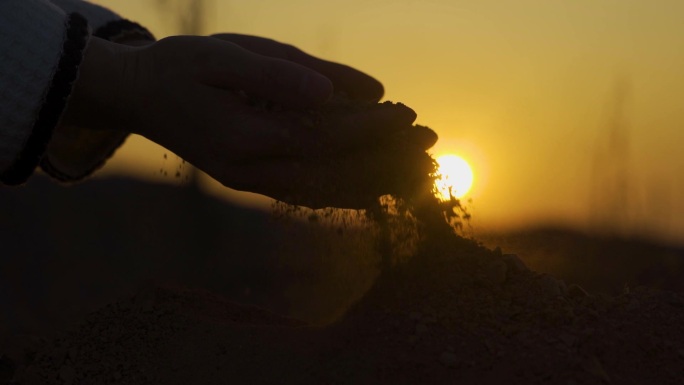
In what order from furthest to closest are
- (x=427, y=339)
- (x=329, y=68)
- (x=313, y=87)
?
(x=329, y=68) < (x=313, y=87) < (x=427, y=339)

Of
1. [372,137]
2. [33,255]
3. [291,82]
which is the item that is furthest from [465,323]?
[33,255]

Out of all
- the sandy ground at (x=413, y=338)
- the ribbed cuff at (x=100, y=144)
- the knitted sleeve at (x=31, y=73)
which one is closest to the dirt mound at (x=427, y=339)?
the sandy ground at (x=413, y=338)

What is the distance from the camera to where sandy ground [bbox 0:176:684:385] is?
5.68 ft

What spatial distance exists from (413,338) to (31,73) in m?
1.17

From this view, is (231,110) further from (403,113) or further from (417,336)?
(417,336)

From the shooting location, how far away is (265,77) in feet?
6.69

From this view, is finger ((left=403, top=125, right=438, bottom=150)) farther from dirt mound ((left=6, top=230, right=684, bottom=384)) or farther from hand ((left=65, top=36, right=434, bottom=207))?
dirt mound ((left=6, top=230, right=684, bottom=384))

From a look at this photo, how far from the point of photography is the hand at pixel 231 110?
2055 mm

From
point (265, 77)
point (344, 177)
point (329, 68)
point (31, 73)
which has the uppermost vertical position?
point (329, 68)

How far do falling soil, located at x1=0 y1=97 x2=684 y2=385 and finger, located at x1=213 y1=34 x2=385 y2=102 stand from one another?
0.56 metres

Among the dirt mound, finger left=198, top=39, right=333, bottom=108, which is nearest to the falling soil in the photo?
the dirt mound

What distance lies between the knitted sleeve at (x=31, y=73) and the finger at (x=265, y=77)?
36 centimetres

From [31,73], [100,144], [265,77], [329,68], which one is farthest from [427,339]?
[100,144]

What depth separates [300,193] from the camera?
214cm
